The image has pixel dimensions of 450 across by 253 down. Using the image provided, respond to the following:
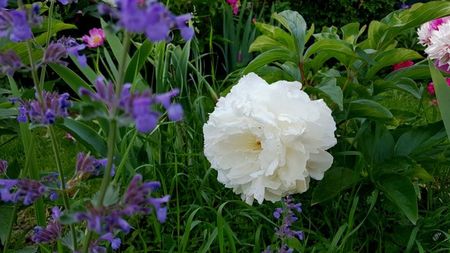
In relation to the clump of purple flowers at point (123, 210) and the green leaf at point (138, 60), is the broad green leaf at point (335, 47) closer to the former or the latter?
the green leaf at point (138, 60)

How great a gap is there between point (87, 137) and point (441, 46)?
953mm

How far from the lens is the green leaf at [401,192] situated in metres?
1.59

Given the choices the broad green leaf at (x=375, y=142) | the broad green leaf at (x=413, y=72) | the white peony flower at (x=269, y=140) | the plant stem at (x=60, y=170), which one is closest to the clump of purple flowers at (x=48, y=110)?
the plant stem at (x=60, y=170)

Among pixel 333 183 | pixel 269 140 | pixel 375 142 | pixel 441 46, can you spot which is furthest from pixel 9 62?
pixel 441 46

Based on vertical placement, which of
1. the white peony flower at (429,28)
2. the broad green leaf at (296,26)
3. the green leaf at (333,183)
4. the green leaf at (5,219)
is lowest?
the green leaf at (5,219)

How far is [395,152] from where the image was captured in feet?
5.95

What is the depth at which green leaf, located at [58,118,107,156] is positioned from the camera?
175cm

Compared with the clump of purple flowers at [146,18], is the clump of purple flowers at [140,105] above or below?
below

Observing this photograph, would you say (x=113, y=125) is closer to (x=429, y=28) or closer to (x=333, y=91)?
(x=333, y=91)

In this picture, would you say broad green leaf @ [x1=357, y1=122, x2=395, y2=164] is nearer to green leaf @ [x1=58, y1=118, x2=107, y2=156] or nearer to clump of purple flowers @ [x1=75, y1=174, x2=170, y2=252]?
green leaf @ [x1=58, y1=118, x2=107, y2=156]

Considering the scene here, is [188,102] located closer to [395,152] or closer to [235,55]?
[395,152]

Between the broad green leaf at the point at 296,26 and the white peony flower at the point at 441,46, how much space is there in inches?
13.0

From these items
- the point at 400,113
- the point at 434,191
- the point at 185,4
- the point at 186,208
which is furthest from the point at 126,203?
the point at 185,4

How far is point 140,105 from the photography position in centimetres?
73
